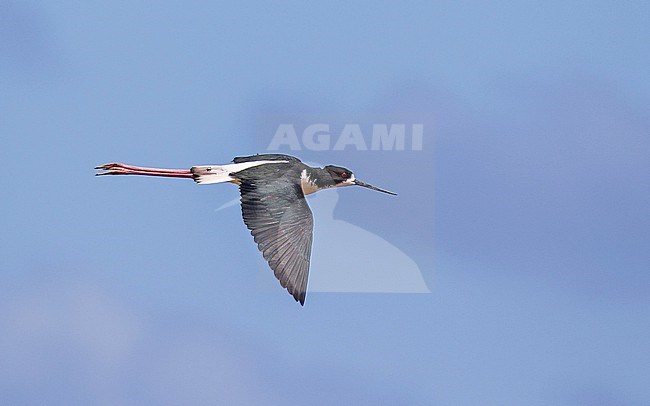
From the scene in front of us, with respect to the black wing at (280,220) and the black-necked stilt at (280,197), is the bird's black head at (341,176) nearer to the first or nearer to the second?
the black-necked stilt at (280,197)

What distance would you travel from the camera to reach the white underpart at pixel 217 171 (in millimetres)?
26359

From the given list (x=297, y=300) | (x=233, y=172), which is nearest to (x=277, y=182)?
(x=233, y=172)

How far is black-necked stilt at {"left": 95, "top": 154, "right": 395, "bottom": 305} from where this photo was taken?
24.1m

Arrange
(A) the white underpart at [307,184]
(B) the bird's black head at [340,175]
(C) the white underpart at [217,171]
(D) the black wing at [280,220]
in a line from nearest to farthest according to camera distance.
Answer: (D) the black wing at [280,220] → (C) the white underpart at [217,171] → (A) the white underpart at [307,184] → (B) the bird's black head at [340,175]

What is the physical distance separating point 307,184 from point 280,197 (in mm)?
1593

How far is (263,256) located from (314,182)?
3141mm

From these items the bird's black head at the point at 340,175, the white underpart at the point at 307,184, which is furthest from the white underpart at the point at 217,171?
the bird's black head at the point at 340,175

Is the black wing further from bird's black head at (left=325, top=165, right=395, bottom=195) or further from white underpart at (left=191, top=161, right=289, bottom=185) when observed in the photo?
bird's black head at (left=325, top=165, right=395, bottom=195)

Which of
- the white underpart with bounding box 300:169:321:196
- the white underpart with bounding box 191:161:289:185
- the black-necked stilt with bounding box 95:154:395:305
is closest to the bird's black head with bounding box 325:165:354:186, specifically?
the black-necked stilt with bounding box 95:154:395:305

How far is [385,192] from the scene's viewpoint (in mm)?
28641

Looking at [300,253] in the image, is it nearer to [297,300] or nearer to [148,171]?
[297,300]

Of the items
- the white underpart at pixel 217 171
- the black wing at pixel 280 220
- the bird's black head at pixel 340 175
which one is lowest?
the black wing at pixel 280 220

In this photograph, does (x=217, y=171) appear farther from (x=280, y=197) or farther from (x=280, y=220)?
(x=280, y=220)

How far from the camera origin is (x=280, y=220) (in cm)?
2473
